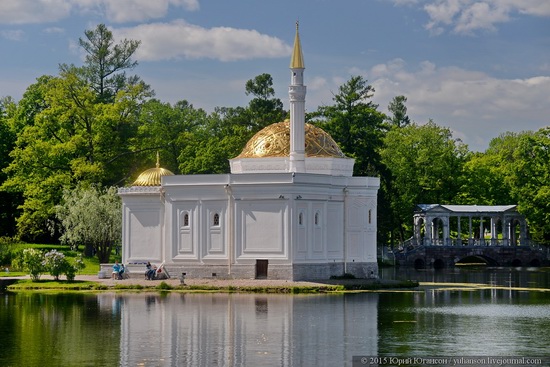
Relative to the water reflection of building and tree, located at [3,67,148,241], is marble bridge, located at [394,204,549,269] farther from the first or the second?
the water reflection of building

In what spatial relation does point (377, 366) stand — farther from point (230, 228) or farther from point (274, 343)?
point (230, 228)

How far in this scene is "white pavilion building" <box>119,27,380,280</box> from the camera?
204 feet

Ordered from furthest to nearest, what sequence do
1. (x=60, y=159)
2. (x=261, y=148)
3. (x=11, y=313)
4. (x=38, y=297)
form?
(x=60, y=159) < (x=261, y=148) < (x=38, y=297) < (x=11, y=313)

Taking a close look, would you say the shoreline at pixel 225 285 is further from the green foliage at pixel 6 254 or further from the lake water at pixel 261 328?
the green foliage at pixel 6 254

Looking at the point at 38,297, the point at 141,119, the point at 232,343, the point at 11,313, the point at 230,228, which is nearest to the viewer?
the point at 232,343

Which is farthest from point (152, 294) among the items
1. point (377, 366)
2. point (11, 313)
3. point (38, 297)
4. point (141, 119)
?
point (141, 119)

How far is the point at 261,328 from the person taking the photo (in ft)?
127

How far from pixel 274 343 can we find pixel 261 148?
34.0m

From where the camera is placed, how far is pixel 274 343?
114 ft

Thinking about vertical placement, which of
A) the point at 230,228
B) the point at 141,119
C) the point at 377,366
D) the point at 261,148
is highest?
the point at 141,119

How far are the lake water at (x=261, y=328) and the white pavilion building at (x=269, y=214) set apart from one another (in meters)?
7.35

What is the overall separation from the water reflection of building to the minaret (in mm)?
14186

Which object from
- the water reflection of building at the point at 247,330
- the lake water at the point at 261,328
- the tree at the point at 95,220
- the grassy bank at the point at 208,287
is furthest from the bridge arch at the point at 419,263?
the water reflection of building at the point at 247,330

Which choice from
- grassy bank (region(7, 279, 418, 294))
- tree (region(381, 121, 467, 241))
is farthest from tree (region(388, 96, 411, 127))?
grassy bank (region(7, 279, 418, 294))
